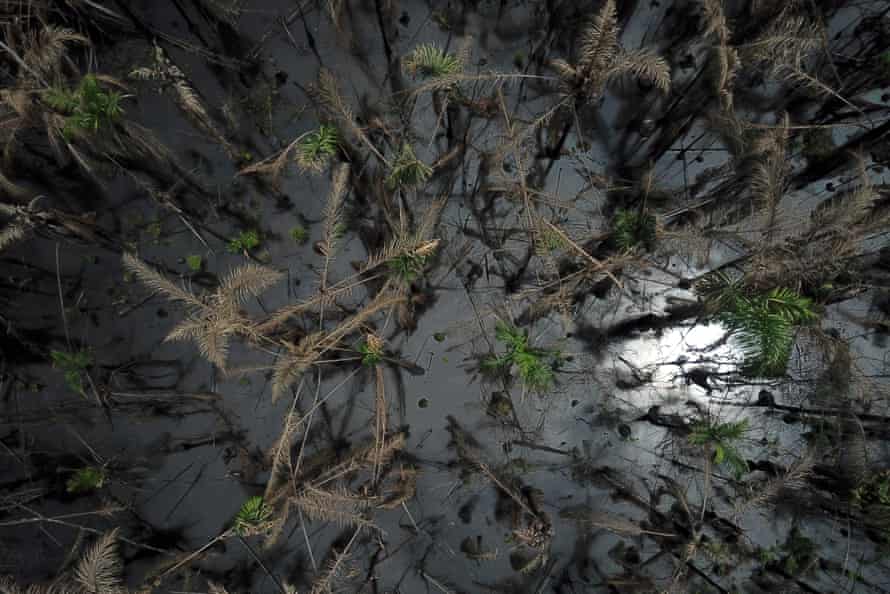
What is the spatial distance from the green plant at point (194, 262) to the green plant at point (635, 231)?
365cm

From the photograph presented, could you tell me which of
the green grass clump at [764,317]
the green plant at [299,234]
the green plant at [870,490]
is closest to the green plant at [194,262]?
the green plant at [299,234]

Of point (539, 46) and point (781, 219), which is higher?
point (539, 46)

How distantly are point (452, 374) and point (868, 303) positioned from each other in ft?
12.6

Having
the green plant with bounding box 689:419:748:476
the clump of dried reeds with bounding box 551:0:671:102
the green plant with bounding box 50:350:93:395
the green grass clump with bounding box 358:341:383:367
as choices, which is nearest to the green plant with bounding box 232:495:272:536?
the green grass clump with bounding box 358:341:383:367

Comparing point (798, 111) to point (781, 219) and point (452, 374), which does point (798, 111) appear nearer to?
point (781, 219)

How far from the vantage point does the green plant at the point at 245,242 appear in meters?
4.38

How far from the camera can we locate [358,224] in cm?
447

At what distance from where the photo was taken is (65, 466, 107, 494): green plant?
3.95 m

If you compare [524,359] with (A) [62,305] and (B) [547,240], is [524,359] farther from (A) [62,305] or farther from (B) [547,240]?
(A) [62,305]

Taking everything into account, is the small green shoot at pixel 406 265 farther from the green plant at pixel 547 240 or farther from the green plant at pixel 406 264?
the green plant at pixel 547 240

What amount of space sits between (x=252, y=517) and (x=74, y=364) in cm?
218

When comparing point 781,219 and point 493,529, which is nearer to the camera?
point 781,219

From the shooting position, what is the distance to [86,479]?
394cm

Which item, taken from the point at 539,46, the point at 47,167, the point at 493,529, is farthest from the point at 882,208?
the point at 47,167
